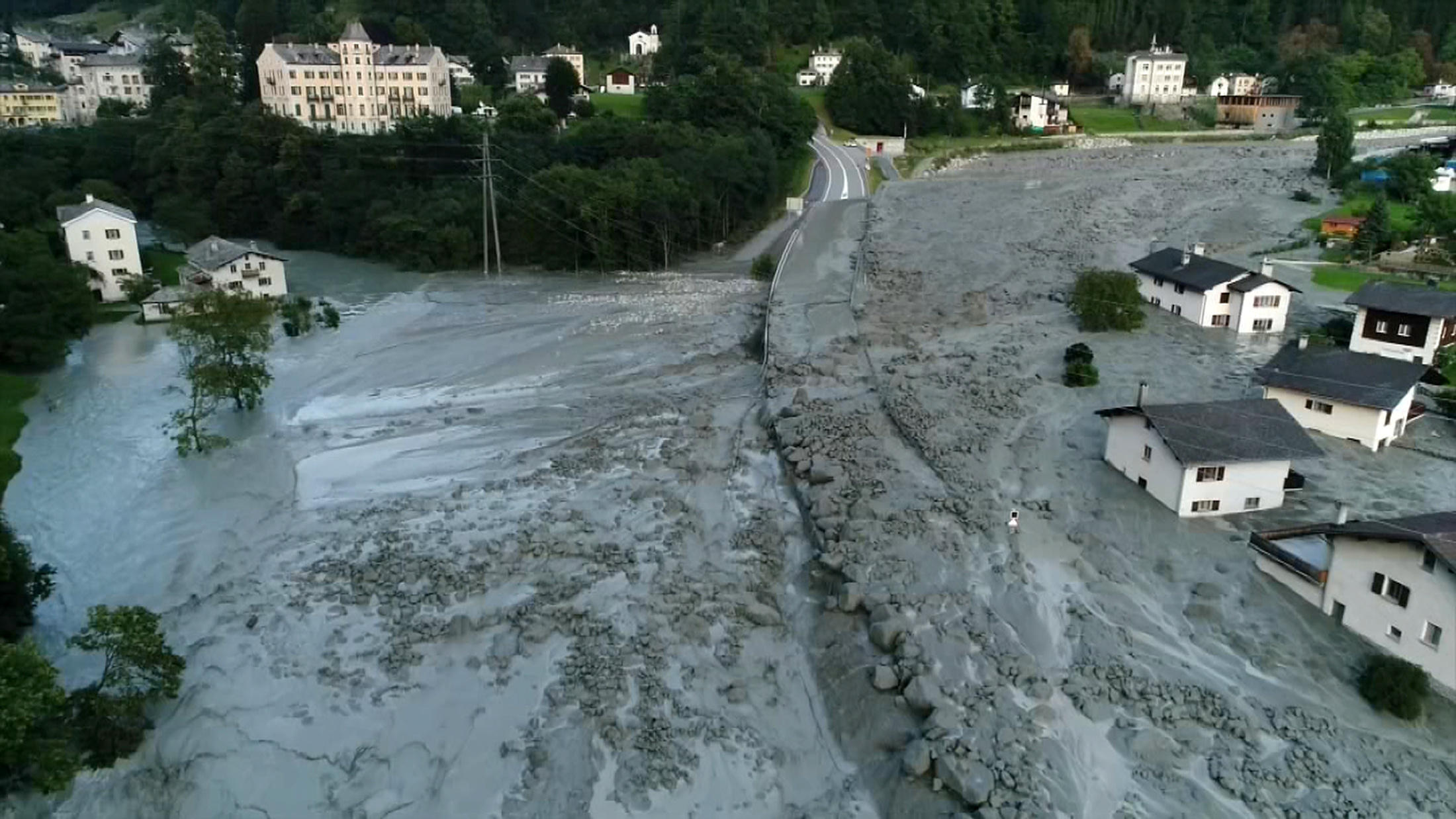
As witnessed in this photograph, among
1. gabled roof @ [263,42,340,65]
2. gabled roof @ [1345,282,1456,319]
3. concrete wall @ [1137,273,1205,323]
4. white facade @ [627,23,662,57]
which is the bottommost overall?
concrete wall @ [1137,273,1205,323]

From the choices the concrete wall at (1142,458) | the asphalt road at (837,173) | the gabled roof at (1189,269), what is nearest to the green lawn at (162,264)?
the asphalt road at (837,173)

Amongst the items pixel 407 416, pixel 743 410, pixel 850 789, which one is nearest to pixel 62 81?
pixel 407 416

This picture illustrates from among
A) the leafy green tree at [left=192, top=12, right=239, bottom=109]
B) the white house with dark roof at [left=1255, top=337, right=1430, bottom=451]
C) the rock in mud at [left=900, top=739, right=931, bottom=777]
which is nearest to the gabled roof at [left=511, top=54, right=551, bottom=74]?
the leafy green tree at [left=192, top=12, right=239, bottom=109]

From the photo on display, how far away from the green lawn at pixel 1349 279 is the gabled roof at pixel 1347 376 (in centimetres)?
1114

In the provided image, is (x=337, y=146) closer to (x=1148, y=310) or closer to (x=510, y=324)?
(x=510, y=324)

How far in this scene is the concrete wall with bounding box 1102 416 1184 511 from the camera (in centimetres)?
1574

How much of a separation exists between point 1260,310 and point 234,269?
93.8 ft

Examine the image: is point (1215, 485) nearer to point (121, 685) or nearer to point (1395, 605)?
point (1395, 605)

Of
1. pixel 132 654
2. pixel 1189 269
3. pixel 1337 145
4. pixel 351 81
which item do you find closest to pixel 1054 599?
pixel 132 654

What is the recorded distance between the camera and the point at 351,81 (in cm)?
5209

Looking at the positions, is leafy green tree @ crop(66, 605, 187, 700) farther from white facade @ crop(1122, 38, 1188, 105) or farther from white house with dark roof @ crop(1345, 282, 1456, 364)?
white facade @ crop(1122, 38, 1188, 105)

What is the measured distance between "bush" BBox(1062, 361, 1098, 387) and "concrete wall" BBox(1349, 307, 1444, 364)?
5462 millimetres

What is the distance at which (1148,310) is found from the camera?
2770 cm

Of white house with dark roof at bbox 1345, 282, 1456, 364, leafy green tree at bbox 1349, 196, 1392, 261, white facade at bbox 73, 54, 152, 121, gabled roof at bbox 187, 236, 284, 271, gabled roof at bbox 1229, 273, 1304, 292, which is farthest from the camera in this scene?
white facade at bbox 73, 54, 152, 121
